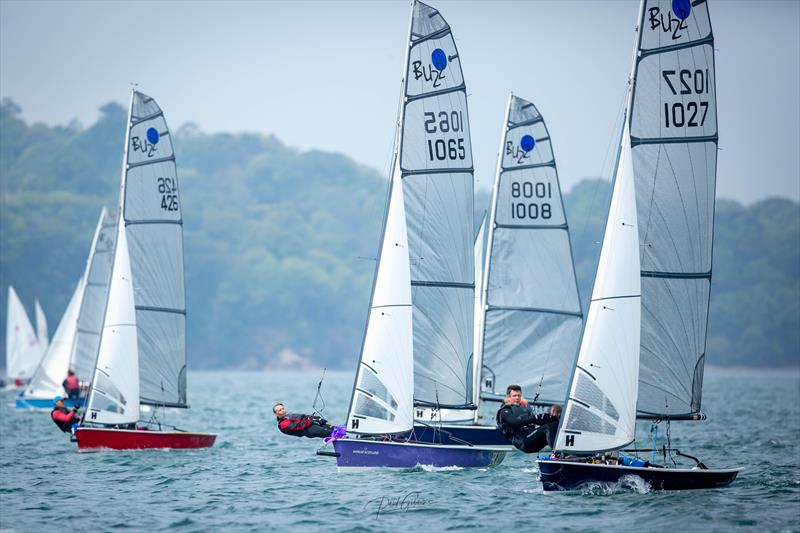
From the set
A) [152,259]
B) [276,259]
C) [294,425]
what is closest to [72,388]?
[152,259]

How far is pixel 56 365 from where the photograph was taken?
44312 mm

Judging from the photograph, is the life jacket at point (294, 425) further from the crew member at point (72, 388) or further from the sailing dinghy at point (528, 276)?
the crew member at point (72, 388)

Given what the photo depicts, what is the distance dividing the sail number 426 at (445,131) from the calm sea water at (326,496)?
6.27 m

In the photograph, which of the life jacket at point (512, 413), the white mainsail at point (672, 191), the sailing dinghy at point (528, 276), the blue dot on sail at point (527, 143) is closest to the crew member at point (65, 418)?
the sailing dinghy at point (528, 276)

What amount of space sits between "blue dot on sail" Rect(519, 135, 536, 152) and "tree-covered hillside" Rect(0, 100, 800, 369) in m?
78.8

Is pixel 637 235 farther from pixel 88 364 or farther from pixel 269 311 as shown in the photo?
pixel 269 311

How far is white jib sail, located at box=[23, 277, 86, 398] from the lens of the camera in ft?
143

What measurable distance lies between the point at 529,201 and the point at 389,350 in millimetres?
7811

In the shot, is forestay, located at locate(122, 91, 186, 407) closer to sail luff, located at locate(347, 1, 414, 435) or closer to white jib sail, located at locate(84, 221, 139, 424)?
white jib sail, located at locate(84, 221, 139, 424)

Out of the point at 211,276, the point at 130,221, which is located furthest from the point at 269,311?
the point at 130,221

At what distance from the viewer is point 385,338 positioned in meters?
22.2

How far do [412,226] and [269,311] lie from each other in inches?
3697

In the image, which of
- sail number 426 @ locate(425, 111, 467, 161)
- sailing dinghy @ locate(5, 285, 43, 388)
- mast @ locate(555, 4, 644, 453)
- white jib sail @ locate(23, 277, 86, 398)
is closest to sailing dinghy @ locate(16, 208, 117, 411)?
white jib sail @ locate(23, 277, 86, 398)

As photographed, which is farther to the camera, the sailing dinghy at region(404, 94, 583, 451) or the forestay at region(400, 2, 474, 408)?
the sailing dinghy at region(404, 94, 583, 451)
